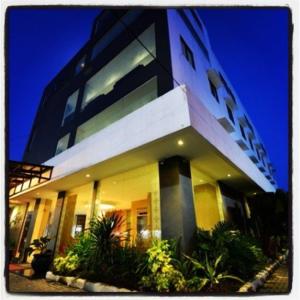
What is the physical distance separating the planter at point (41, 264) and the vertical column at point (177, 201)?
13.4ft

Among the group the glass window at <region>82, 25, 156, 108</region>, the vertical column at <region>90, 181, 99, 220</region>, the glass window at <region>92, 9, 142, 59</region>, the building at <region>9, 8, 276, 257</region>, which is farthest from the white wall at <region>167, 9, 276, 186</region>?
the vertical column at <region>90, 181, 99, 220</region>

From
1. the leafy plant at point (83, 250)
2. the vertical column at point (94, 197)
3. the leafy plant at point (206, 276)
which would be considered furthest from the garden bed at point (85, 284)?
the vertical column at point (94, 197)

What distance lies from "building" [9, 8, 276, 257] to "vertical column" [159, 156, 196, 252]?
0.03m

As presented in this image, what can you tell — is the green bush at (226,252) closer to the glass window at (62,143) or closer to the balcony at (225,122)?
the balcony at (225,122)

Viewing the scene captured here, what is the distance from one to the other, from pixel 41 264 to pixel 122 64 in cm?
790

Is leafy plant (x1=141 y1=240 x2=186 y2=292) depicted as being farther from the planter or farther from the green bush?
the planter

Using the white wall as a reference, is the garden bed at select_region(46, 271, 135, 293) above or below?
below

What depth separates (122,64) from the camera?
9.82 m

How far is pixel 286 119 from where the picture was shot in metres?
2.34

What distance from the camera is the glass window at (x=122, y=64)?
7874 mm

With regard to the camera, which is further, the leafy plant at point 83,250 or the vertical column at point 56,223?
the vertical column at point 56,223

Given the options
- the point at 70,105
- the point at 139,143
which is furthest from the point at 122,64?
the point at 139,143

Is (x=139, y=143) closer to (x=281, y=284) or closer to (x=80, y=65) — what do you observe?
(x=281, y=284)

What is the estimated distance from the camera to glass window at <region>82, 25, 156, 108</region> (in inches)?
310
